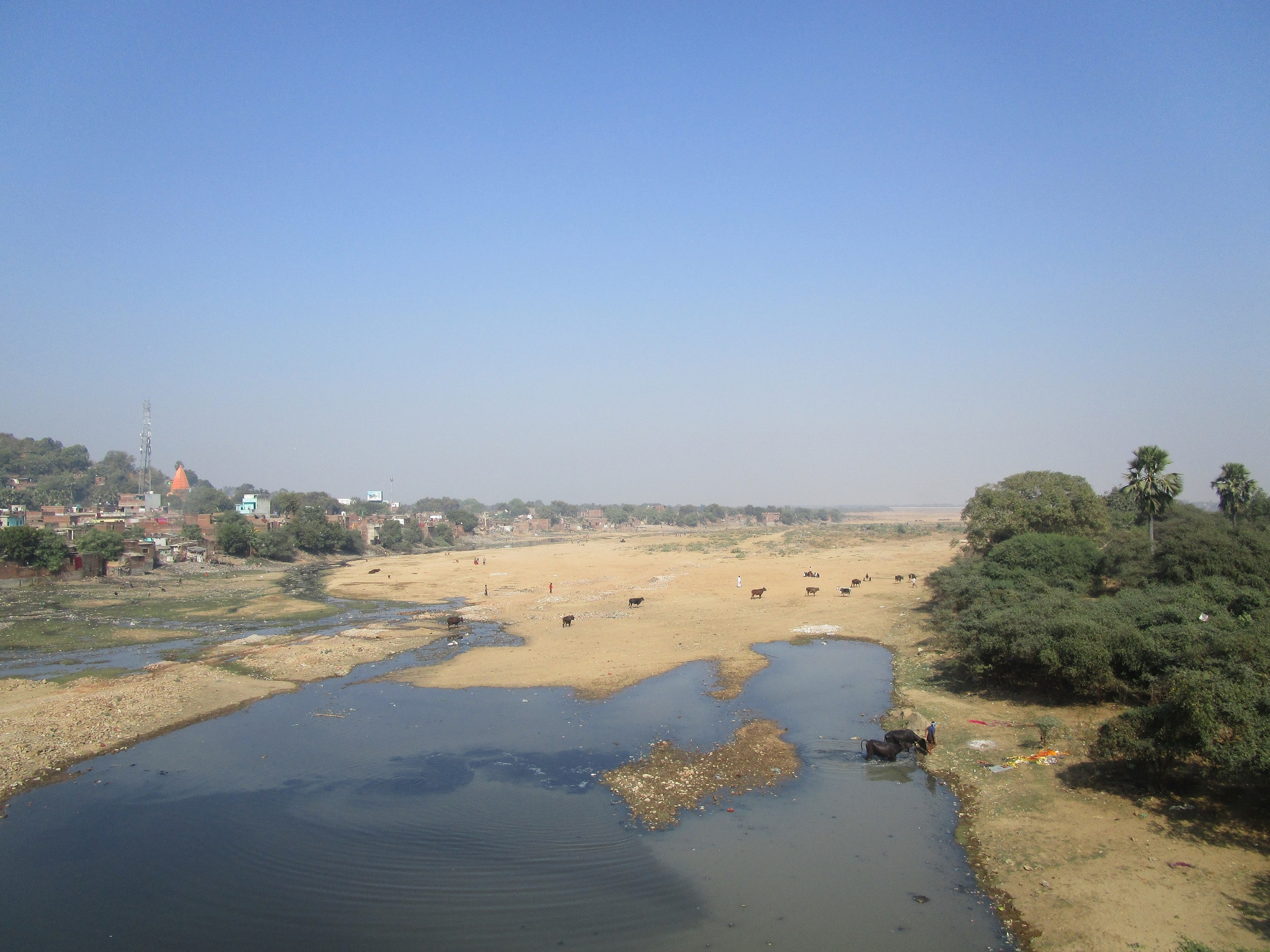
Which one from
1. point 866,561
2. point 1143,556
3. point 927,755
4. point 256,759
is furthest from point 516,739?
point 866,561

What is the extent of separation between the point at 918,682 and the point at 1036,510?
2670cm

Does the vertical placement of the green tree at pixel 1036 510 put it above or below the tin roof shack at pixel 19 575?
above

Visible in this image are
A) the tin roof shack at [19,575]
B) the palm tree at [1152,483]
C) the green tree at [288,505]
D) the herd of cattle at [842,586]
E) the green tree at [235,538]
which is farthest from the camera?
the green tree at [288,505]

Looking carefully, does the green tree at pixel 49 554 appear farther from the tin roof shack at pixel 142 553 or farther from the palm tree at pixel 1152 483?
the palm tree at pixel 1152 483

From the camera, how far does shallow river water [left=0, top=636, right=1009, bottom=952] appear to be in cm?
1202

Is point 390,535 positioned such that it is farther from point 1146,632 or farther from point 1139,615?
point 1146,632

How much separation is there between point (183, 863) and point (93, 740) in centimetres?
985

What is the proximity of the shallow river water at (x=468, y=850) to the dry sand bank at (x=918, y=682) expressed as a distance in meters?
1.23

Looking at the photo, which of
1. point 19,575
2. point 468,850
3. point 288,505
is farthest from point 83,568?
point 468,850

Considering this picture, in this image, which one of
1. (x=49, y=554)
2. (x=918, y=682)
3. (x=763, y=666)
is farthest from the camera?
(x=49, y=554)

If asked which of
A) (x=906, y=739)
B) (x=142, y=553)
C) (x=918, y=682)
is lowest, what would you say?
(x=918, y=682)

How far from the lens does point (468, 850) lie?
14.8 metres

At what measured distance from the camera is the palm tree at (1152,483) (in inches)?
1448

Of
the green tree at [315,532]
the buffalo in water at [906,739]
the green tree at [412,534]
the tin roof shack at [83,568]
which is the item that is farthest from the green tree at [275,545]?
the buffalo in water at [906,739]
